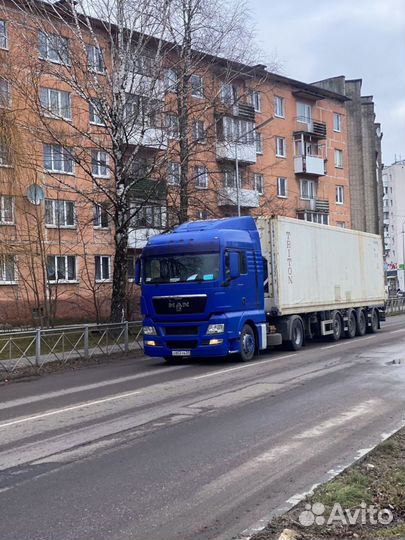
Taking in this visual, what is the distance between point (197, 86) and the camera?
74.2ft

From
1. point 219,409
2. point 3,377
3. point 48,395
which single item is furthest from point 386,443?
point 3,377

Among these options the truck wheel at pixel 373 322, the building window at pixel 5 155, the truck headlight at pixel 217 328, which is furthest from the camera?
the truck wheel at pixel 373 322

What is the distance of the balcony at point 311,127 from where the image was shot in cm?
5116

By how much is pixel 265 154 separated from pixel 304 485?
146 ft

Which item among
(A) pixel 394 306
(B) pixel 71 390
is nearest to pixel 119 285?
(B) pixel 71 390

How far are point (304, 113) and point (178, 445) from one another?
48218 millimetres

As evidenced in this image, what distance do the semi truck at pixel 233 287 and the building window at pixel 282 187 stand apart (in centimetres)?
2838

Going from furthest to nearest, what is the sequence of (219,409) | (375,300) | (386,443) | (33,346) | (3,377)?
1. (375,300)
2. (33,346)
3. (3,377)
4. (219,409)
5. (386,443)

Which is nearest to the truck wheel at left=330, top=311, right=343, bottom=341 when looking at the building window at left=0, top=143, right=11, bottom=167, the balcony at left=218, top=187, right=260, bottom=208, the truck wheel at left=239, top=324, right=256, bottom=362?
the truck wheel at left=239, top=324, right=256, bottom=362

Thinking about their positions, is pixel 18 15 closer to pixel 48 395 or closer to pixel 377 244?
pixel 48 395

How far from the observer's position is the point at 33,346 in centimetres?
1670

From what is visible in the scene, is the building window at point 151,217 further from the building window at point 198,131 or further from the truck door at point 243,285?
the truck door at point 243,285

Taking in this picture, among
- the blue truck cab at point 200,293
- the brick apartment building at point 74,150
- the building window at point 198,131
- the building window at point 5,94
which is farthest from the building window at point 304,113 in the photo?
the blue truck cab at point 200,293
